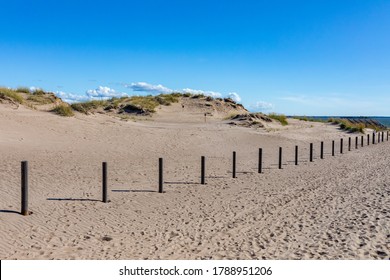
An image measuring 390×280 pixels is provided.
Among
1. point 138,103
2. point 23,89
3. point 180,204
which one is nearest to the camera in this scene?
point 180,204

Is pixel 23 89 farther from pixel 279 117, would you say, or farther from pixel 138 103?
pixel 279 117

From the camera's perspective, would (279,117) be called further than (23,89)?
Yes

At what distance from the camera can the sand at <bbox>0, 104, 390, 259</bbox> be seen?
21.7 ft

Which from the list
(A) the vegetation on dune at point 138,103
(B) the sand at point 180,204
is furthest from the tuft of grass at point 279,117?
(B) the sand at point 180,204

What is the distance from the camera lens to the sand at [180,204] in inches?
261

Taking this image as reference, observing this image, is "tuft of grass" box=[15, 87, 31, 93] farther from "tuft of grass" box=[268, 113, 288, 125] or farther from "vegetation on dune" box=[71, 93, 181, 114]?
A: "tuft of grass" box=[268, 113, 288, 125]

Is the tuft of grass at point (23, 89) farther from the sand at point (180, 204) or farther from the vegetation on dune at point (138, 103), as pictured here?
the sand at point (180, 204)

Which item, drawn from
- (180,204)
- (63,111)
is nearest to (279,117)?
(63,111)

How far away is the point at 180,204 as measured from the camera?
993 cm

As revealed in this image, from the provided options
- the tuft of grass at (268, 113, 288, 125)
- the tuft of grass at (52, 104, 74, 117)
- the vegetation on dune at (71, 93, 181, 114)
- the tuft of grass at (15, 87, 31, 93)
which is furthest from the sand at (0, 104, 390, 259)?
the tuft of grass at (268, 113, 288, 125)

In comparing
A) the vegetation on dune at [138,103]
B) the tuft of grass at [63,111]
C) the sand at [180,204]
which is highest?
the vegetation on dune at [138,103]

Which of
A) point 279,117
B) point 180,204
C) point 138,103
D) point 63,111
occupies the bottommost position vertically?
point 180,204
